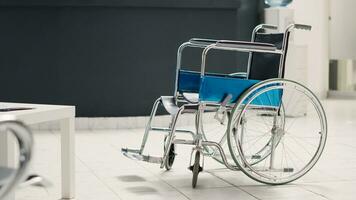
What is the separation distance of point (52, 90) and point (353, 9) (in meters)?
4.60

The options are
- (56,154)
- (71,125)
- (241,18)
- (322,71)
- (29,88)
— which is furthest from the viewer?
(322,71)

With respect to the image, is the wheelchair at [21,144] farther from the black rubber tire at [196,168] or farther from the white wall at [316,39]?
the white wall at [316,39]

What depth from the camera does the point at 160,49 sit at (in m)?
5.48

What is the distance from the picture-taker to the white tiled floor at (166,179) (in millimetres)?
3000

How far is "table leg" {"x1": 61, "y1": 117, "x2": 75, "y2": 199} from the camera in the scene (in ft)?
9.39

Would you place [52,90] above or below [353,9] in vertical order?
below

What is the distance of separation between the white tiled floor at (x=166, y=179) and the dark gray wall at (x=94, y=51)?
0.79 meters

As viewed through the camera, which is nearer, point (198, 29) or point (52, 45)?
point (52, 45)

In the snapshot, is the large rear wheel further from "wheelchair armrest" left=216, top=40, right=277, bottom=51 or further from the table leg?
the table leg

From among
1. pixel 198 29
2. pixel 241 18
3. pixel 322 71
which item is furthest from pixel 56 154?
pixel 322 71

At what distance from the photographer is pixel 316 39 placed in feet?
25.6

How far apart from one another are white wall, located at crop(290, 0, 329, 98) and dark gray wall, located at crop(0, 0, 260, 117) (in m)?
2.31

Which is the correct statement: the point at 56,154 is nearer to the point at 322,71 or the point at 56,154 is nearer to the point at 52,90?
the point at 52,90

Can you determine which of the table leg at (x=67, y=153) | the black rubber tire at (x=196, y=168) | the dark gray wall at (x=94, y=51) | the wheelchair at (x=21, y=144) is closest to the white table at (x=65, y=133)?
the table leg at (x=67, y=153)
